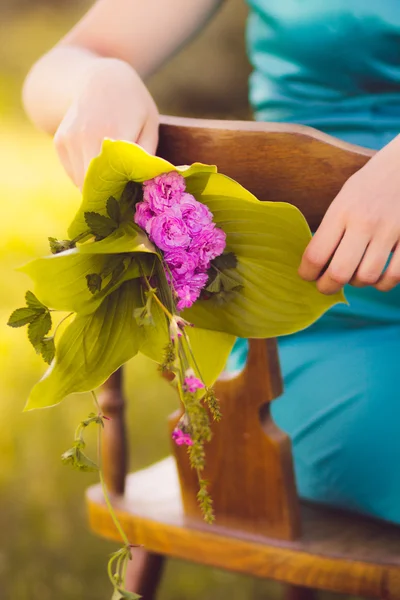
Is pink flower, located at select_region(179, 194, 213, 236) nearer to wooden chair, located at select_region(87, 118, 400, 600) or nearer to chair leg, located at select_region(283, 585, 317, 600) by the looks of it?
wooden chair, located at select_region(87, 118, 400, 600)

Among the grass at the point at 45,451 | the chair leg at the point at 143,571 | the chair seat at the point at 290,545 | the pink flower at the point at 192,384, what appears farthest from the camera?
the grass at the point at 45,451

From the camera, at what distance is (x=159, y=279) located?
62cm

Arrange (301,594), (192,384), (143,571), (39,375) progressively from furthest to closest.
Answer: (39,375) < (301,594) < (143,571) < (192,384)

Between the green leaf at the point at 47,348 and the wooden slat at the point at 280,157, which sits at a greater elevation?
the wooden slat at the point at 280,157

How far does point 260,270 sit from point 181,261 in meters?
0.09

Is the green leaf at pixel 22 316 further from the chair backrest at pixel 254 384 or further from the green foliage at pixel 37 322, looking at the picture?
the chair backrest at pixel 254 384

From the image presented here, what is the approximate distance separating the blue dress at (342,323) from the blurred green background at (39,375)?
1.08 m

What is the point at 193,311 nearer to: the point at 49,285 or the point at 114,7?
the point at 49,285

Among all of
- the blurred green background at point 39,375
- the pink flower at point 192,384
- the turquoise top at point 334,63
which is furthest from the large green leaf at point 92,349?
the blurred green background at point 39,375

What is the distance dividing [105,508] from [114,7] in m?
0.57

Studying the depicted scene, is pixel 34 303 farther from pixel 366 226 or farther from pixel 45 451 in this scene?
pixel 45 451

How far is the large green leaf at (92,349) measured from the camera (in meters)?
0.62

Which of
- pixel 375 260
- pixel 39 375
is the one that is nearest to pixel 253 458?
pixel 375 260

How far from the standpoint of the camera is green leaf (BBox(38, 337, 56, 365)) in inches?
23.6
